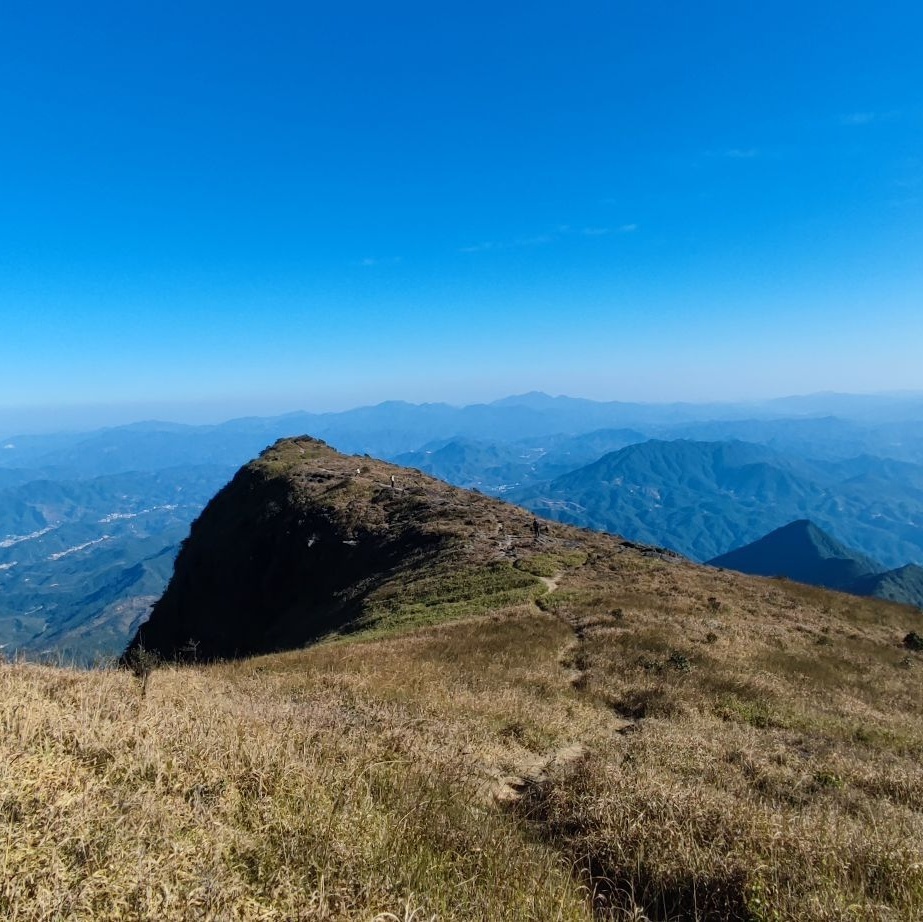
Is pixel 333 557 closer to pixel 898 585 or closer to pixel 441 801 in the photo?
pixel 441 801

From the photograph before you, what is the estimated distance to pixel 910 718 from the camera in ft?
51.2

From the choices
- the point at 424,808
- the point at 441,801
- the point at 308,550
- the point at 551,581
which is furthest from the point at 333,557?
the point at 424,808

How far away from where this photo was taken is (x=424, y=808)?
5492 millimetres

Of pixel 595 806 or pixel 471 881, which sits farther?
pixel 595 806

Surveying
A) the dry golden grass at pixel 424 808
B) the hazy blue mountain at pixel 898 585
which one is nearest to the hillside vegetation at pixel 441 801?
the dry golden grass at pixel 424 808

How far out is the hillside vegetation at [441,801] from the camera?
410cm

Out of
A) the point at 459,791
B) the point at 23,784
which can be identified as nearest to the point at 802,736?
the point at 459,791

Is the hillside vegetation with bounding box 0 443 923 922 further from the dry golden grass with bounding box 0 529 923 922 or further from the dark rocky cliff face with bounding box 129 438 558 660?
the dark rocky cliff face with bounding box 129 438 558 660

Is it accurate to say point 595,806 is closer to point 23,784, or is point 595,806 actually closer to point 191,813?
point 191,813

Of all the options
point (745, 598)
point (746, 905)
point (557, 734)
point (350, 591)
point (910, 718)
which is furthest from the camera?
point (350, 591)

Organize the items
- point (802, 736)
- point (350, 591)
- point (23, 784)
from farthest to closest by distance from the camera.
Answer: point (350, 591) < point (802, 736) < point (23, 784)

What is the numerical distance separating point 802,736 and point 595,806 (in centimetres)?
904

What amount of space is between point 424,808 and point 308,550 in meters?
39.7

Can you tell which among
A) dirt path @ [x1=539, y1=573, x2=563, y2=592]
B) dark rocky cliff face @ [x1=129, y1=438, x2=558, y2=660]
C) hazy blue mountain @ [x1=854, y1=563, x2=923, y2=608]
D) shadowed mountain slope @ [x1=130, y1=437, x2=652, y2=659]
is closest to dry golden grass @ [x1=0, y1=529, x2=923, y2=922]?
shadowed mountain slope @ [x1=130, y1=437, x2=652, y2=659]
